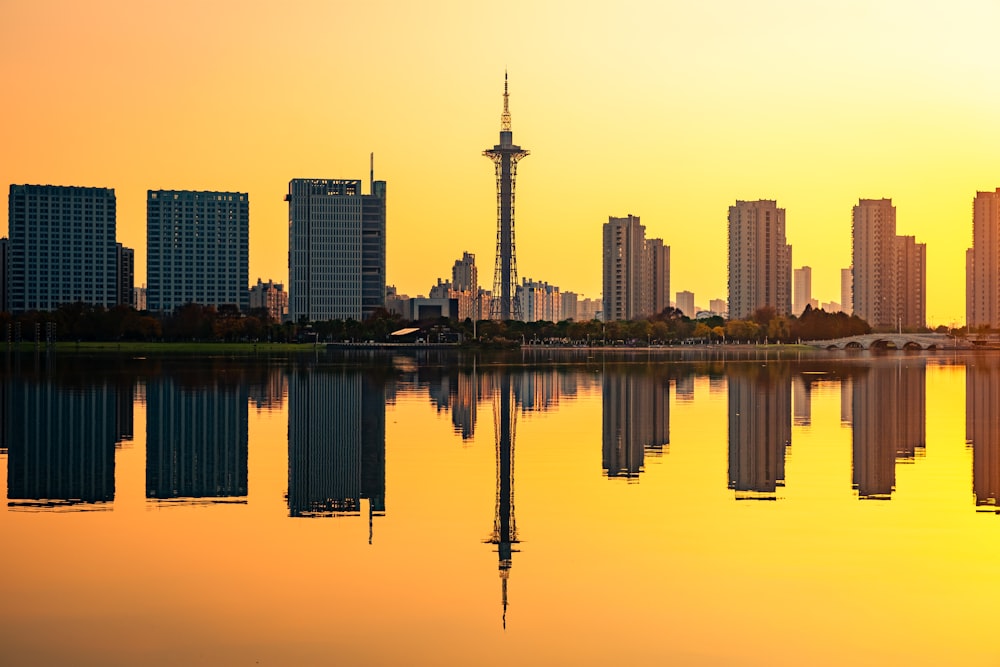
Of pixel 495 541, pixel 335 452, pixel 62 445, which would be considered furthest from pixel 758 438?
pixel 62 445

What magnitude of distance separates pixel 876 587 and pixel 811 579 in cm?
106

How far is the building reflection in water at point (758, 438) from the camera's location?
104 ft

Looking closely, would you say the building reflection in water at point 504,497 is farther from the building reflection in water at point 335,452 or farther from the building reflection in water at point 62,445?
the building reflection in water at point 62,445

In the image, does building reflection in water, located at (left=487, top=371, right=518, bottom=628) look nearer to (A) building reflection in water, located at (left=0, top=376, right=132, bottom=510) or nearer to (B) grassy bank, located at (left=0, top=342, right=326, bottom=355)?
(A) building reflection in water, located at (left=0, top=376, right=132, bottom=510)

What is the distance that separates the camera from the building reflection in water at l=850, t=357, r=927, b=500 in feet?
106

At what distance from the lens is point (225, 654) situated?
1562 cm

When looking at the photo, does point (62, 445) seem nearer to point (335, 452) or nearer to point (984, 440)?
point (335, 452)

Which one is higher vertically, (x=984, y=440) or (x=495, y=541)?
(x=984, y=440)

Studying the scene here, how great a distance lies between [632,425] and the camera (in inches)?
1891

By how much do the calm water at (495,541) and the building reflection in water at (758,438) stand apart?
26cm

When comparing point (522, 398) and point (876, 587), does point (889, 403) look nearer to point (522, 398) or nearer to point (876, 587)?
point (522, 398)

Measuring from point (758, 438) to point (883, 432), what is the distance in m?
5.93

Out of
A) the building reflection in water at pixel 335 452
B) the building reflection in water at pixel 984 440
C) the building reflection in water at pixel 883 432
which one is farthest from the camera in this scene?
the building reflection in water at pixel 883 432

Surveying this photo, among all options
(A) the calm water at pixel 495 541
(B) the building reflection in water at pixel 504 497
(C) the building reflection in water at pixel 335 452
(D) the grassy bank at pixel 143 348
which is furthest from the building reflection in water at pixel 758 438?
(D) the grassy bank at pixel 143 348
